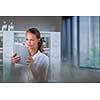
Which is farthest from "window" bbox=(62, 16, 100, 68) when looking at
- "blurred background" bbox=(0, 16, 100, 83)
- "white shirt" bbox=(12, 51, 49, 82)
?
"white shirt" bbox=(12, 51, 49, 82)

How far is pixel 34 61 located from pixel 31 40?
267mm

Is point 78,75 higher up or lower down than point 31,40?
lower down

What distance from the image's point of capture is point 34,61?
8.66 ft

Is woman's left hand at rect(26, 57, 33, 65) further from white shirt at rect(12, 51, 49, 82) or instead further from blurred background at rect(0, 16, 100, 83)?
blurred background at rect(0, 16, 100, 83)

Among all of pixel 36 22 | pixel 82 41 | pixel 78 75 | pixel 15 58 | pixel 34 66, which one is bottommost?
pixel 78 75

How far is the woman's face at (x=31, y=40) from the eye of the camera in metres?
2.60

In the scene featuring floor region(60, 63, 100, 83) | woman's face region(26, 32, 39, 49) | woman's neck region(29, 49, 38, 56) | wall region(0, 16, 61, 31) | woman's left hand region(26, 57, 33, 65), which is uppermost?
wall region(0, 16, 61, 31)

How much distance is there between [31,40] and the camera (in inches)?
103

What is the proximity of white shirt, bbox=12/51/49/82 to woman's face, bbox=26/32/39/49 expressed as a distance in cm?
11

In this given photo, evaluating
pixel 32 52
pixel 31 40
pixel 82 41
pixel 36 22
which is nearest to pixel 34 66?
pixel 32 52

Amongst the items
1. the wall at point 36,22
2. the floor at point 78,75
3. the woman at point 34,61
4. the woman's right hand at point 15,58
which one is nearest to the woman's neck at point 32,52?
the woman at point 34,61

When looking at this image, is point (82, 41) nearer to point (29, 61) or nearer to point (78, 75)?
point (78, 75)

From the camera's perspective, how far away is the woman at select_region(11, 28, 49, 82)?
2.61 metres
